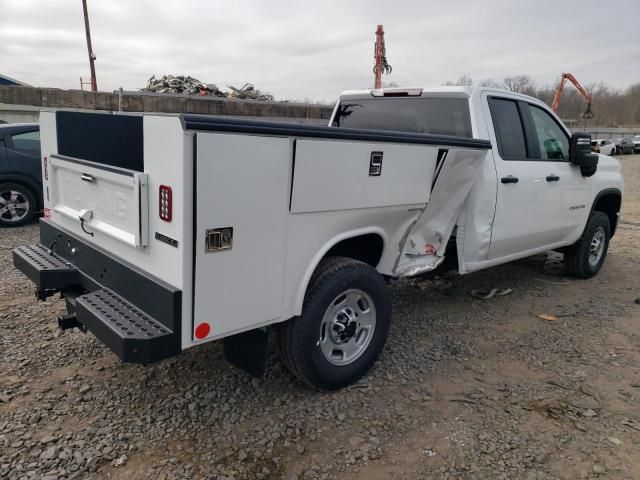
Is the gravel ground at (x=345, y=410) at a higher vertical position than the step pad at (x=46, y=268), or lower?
lower

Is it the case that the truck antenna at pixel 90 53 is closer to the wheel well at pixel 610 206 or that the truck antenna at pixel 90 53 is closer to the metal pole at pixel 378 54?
the metal pole at pixel 378 54

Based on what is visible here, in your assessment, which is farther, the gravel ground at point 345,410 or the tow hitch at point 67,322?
the tow hitch at point 67,322

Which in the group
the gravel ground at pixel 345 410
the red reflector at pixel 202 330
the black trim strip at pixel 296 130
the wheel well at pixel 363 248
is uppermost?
the black trim strip at pixel 296 130

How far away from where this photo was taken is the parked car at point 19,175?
7.58 meters

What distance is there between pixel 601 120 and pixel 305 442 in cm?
8823

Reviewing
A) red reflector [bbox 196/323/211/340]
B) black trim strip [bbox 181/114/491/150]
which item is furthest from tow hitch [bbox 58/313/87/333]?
black trim strip [bbox 181/114/491/150]

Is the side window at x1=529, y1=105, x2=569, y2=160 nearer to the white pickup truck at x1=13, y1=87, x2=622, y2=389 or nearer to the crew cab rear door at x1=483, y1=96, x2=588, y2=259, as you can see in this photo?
the crew cab rear door at x1=483, y1=96, x2=588, y2=259

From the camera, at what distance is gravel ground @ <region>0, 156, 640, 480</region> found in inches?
107

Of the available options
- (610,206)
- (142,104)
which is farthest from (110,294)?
(142,104)

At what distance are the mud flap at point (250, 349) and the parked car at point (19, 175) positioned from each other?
6264 millimetres

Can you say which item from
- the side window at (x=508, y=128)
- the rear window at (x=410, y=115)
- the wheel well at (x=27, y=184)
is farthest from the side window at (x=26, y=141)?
the side window at (x=508, y=128)

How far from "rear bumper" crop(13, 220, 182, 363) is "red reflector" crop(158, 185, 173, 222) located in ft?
1.10

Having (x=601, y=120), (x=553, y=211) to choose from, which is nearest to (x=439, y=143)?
(x=553, y=211)

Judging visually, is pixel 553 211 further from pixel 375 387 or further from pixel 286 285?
pixel 286 285
